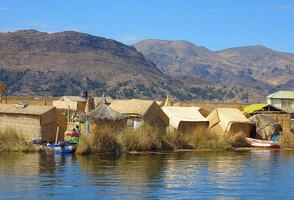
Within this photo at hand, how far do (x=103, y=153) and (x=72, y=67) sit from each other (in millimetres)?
137645

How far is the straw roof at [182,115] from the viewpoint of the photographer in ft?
110

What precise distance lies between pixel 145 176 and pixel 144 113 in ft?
35.7

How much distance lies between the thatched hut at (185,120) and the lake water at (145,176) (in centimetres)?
591

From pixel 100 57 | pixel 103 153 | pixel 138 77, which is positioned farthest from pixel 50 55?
pixel 103 153

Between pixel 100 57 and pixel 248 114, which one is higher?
pixel 100 57

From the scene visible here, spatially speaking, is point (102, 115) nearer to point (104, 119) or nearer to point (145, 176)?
point (104, 119)

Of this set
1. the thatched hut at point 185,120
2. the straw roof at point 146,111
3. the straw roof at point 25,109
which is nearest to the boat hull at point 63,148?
the straw roof at point 25,109

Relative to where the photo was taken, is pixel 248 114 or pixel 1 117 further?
pixel 248 114

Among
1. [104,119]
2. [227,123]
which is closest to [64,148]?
[104,119]

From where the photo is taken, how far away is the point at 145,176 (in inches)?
808

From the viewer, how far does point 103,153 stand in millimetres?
26422

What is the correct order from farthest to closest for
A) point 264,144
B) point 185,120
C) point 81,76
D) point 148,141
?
1. point 81,76
2. point 185,120
3. point 264,144
4. point 148,141

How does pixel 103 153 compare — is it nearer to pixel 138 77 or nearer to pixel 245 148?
pixel 245 148

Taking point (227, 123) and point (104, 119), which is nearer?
point (104, 119)
